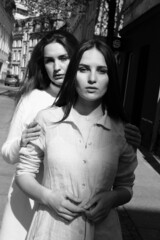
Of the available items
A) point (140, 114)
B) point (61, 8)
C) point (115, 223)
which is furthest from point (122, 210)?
point (61, 8)

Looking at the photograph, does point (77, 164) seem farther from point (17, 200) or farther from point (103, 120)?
point (17, 200)

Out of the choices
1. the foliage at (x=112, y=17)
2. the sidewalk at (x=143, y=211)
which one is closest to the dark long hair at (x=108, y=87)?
the sidewalk at (x=143, y=211)

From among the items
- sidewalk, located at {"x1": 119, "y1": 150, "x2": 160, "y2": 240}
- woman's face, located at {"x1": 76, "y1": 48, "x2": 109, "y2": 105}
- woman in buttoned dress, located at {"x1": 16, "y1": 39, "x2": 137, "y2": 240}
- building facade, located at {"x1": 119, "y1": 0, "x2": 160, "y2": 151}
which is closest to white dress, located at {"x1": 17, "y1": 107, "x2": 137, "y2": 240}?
woman in buttoned dress, located at {"x1": 16, "y1": 39, "x2": 137, "y2": 240}

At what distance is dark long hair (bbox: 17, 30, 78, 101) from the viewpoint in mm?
2500

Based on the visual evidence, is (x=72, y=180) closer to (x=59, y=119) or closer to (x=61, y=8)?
(x=59, y=119)

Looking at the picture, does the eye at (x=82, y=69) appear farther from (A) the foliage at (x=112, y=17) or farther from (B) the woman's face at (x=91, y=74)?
(A) the foliage at (x=112, y=17)

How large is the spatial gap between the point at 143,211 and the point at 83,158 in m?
4.00

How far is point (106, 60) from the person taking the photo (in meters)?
1.93

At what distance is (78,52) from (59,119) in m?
0.30

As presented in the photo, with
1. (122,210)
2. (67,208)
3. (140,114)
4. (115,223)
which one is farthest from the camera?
(140,114)

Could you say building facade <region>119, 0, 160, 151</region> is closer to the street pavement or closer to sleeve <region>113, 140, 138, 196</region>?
the street pavement

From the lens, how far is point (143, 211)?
5633 millimetres

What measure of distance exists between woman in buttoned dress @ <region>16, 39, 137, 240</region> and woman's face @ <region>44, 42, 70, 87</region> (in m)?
0.47

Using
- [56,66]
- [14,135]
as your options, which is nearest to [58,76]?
[56,66]
